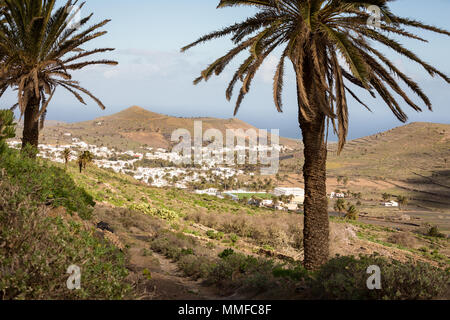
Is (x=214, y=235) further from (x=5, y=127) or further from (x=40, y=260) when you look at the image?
(x=40, y=260)

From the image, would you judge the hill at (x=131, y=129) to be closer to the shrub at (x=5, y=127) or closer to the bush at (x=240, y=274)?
the shrub at (x=5, y=127)

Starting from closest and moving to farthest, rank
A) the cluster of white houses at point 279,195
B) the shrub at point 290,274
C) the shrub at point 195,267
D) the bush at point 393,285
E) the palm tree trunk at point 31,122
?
the bush at point 393,285, the shrub at point 290,274, the shrub at point 195,267, the palm tree trunk at point 31,122, the cluster of white houses at point 279,195

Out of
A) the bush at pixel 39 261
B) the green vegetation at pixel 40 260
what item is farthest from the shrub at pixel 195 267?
the bush at pixel 39 261

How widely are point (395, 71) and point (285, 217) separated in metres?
14.6

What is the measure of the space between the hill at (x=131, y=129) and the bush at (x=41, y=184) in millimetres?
133215

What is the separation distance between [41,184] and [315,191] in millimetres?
7236

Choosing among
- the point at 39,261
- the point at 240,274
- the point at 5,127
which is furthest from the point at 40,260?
the point at 5,127

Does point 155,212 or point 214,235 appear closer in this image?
point 214,235

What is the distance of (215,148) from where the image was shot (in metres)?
157

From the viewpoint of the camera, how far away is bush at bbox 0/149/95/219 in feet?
25.7

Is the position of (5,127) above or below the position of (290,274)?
above

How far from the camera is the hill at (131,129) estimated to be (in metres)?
148

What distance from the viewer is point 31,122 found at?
44.2ft
